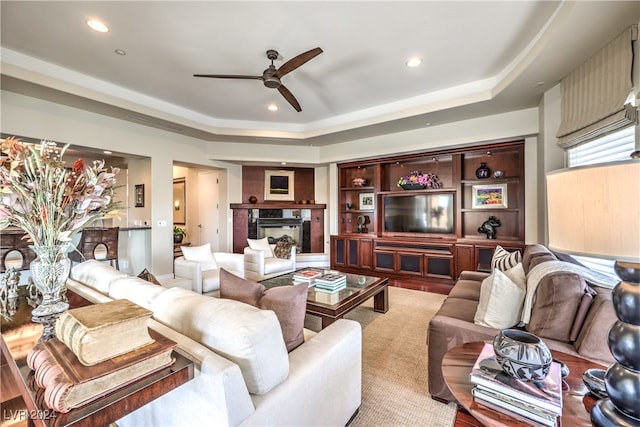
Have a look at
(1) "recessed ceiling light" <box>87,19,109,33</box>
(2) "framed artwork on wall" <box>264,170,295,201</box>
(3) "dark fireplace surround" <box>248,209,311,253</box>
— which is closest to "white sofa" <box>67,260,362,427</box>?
(1) "recessed ceiling light" <box>87,19,109,33</box>

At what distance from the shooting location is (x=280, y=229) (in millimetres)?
6551

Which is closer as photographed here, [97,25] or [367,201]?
[97,25]

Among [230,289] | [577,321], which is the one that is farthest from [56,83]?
[577,321]

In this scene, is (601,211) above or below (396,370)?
above

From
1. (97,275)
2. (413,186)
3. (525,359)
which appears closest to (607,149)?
(525,359)

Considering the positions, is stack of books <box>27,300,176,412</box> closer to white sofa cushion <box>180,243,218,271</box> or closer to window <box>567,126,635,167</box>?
white sofa cushion <box>180,243,218,271</box>

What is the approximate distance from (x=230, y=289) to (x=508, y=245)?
4288 mm

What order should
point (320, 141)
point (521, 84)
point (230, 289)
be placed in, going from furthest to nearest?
point (320, 141) → point (521, 84) → point (230, 289)

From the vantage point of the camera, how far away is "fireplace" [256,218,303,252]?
6.39 meters

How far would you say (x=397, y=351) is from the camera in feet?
8.21

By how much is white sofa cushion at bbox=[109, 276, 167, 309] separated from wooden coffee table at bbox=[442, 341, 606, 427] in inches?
58.0

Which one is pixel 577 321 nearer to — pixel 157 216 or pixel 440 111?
pixel 440 111

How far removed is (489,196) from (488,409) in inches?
173

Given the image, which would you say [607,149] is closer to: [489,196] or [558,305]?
[558,305]
